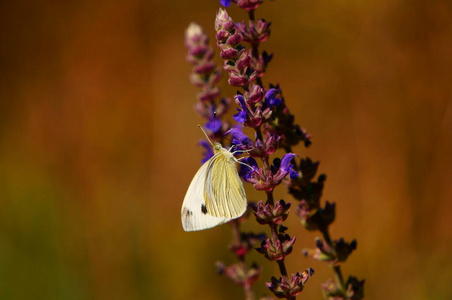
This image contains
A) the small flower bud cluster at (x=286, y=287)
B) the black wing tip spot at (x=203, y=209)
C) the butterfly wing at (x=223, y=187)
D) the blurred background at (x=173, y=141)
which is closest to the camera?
the small flower bud cluster at (x=286, y=287)

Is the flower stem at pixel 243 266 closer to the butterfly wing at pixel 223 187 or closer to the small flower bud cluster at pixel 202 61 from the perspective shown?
the butterfly wing at pixel 223 187

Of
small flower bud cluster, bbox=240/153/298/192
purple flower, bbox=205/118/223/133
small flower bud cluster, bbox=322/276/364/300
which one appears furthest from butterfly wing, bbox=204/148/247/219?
small flower bud cluster, bbox=322/276/364/300

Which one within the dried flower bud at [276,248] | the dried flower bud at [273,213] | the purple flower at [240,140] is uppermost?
the purple flower at [240,140]

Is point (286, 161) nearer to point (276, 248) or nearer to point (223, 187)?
point (276, 248)

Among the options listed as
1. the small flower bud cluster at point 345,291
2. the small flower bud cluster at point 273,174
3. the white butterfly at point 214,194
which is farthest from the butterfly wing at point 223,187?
the small flower bud cluster at point 345,291

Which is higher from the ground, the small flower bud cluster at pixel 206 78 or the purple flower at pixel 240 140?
the small flower bud cluster at pixel 206 78

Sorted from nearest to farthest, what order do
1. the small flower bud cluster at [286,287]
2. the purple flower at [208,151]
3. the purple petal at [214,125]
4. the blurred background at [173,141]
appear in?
the small flower bud cluster at [286,287], the purple petal at [214,125], the purple flower at [208,151], the blurred background at [173,141]

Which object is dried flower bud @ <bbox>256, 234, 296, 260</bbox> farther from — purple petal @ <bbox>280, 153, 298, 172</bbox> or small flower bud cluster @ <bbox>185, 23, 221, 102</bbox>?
small flower bud cluster @ <bbox>185, 23, 221, 102</bbox>

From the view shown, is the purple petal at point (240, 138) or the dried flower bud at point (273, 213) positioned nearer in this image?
the dried flower bud at point (273, 213)
